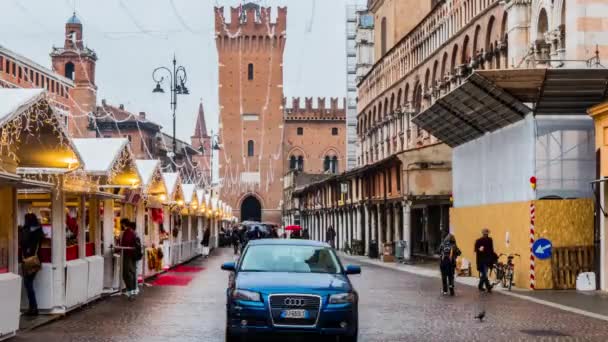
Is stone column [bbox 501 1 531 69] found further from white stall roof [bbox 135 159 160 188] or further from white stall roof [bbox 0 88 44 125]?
white stall roof [bbox 0 88 44 125]

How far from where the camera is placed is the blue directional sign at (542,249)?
25.6 m

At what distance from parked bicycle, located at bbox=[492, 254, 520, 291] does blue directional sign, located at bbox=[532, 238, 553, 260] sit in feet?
5.21

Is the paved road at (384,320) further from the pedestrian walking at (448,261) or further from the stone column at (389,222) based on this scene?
the stone column at (389,222)

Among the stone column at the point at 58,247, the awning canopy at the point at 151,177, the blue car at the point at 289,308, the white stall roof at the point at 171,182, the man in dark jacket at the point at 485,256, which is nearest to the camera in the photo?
the blue car at the point at 289,308

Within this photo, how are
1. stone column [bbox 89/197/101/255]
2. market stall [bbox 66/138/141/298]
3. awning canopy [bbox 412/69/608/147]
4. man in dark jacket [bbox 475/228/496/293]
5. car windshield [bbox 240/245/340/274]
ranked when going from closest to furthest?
car windshield [bbox 240/245/340/274], market stall [bbox 66/138/141/298], stone column [bbox 89/197/101/255], man in dark jacket [bbox 475/228/496/293], awning canopy [bbox 412/69/608/147]

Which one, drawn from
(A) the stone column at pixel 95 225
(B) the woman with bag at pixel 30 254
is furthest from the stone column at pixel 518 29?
(B) the woman with bag at pixel 30 254

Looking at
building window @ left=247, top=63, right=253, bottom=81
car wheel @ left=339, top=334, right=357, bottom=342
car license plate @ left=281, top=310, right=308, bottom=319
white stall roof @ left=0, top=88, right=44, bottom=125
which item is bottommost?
car wheel @ left=339, top=334, right=357, bottom=342

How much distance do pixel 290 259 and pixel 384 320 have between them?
3538mm

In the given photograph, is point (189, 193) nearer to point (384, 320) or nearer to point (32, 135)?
point (384, 320)

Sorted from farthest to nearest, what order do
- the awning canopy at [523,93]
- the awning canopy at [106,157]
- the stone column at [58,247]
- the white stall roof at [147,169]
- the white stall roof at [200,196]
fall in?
1. the white stall roof at [200,196]
2. the white stall roof at [147,169]
3. the awning canopy at [523,93]
4. the awning canopy at [106,157]
5. the stone column at [58,247]

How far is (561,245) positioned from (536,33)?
41.3ft

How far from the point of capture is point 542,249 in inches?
1009

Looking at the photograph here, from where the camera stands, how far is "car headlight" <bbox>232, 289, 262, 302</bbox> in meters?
13.7

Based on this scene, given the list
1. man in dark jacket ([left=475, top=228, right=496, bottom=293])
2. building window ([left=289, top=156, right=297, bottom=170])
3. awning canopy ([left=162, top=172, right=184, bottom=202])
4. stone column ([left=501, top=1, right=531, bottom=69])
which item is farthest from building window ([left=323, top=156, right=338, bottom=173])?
man in dark jacket ([left=475, top=228, right=496, bottom=293])
